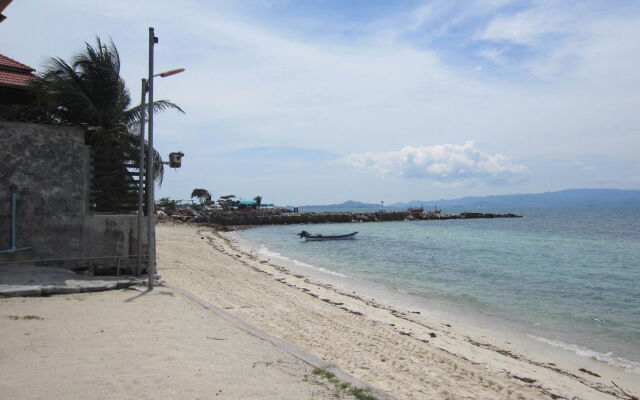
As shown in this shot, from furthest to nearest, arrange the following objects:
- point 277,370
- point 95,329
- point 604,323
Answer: point 604,323, point 95,329, point 277,370

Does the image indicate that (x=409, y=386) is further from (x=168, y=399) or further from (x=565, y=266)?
(x=565, y=266)

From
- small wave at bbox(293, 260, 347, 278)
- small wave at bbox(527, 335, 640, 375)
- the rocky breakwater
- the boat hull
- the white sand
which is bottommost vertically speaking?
small wave at bbox(527, 335, 640, 375)

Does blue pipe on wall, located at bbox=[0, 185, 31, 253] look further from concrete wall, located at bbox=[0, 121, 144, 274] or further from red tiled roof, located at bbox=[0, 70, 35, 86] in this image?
red tiled roof, located at bbox=[0, 70, 35, 86]

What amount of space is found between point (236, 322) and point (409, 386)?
110 inches

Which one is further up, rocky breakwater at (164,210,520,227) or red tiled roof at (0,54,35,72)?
red tiled roof at (0,54,35,72)

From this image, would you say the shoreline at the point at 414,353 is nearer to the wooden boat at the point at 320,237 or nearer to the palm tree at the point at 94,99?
the palm tree at the point at 94,99

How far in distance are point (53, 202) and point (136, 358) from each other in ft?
19.9

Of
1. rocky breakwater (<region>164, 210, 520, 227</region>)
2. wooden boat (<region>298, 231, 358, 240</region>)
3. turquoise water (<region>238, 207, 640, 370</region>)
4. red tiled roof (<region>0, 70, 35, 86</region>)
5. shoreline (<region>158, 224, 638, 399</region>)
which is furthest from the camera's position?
rocky breakwater (<region>164, 210, 520, 227</region>)

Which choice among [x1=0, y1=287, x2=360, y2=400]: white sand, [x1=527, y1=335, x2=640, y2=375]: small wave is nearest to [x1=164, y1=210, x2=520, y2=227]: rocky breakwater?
[x1=0, y1=287, x2=360, y2=400]: white sand

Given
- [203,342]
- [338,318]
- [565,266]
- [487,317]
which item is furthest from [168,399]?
[565,266]

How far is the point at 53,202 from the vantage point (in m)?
9.40

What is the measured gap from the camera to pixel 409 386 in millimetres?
5527

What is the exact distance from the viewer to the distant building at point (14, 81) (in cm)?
1137

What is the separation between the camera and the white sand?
405 centimetres
